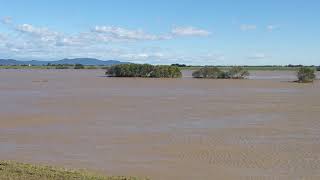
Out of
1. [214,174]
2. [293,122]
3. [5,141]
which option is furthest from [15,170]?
[293,122]

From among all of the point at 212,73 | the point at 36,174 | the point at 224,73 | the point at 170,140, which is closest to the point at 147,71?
the point at 212,73

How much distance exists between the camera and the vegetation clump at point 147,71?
74000 mm

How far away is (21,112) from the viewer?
2386 centimetres

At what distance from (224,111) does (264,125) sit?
5.23 metres

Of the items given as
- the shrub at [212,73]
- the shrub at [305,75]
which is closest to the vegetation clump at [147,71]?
the shrub at [212,73]

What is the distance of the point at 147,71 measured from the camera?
248 ft

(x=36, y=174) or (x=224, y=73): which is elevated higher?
(x=224, y=73)

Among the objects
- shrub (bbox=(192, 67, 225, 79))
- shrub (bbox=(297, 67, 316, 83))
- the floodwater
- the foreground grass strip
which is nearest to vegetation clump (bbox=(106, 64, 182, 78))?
shrub (bbox=(192, 67, 225, 79))

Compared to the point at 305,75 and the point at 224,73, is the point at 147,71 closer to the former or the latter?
the point at 224,73

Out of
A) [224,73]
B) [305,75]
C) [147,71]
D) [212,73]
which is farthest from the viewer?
[147,71]

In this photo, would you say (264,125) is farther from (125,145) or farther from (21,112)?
(21,112)

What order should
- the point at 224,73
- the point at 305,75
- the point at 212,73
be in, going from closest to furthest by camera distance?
the point at 305,75, the point at 212,73, the point at 224,73

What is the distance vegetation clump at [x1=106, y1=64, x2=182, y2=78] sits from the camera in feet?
243

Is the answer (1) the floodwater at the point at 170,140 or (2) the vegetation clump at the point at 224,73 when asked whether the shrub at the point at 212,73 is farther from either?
(1) the floodwater at the point at 170,140
